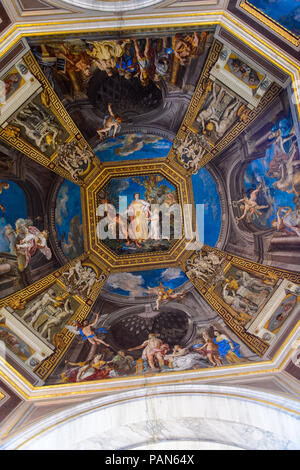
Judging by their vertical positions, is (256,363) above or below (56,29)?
below

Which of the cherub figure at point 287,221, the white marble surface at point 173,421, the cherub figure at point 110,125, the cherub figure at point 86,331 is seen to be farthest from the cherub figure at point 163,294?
the cherub figure at point 110,125

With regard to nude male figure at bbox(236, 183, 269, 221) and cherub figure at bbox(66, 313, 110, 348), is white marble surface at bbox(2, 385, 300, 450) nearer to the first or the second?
cherub figure at bbox(66, 313, 110, 348)

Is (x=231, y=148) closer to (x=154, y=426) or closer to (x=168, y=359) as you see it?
(x=168, y=359)

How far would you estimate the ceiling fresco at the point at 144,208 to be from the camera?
27.3ft

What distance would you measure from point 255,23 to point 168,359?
7.31 metres

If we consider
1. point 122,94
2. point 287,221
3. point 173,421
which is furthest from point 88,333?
point 122,94

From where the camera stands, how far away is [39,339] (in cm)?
927

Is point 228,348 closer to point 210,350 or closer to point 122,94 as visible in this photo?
point 210,350

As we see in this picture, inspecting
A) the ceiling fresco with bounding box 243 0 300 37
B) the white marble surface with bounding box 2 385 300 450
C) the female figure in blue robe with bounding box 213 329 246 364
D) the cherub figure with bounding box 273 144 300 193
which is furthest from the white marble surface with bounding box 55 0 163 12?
the white marble surface with bounding box 2 385 300 450

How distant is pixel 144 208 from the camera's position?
36.2 ft

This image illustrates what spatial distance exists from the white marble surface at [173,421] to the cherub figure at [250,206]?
13.1ft

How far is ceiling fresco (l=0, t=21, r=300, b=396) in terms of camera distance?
8328 mm
